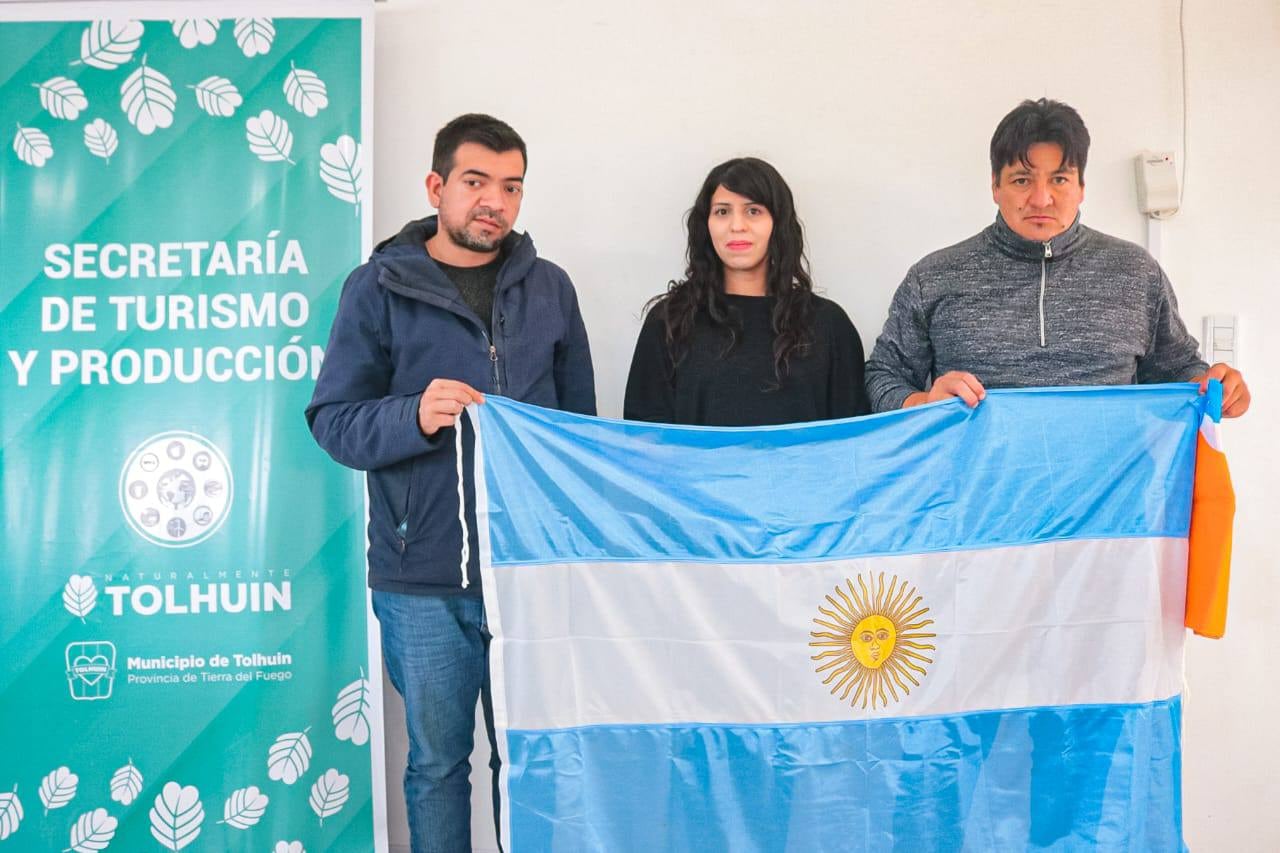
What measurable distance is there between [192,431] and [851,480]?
5.28 feet

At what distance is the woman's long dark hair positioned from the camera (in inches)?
87.4

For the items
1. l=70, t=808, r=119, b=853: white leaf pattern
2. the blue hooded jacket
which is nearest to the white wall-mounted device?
the blue hooded jacket

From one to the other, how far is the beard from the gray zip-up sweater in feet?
2.80

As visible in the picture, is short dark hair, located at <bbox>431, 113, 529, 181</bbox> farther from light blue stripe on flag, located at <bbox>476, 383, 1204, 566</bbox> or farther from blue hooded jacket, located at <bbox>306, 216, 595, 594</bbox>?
light blue stripe on flag, located at <bbox>476, 383, 1204, 566</bbox>

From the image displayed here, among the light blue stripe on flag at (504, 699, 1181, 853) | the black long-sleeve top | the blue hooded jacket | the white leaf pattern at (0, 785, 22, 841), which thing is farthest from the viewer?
the white leaf pattern at (0, 785, 22, 841)

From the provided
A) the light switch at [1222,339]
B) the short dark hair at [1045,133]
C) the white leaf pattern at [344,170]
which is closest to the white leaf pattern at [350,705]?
the white leaf pattern at [344,170]

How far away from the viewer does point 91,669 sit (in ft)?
8.17

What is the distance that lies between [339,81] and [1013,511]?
6.06 feet

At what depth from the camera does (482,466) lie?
1.89m

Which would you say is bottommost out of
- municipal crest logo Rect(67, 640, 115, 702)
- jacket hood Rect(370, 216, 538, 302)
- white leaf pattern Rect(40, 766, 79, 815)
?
white leaf pattern Rect(40, 766, 79, 815)

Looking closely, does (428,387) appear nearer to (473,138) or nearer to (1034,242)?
(473,138)

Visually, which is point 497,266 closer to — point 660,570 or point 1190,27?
point 660,570

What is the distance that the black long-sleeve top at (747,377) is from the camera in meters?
2.18

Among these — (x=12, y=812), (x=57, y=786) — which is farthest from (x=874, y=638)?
(x=12, y=812)
